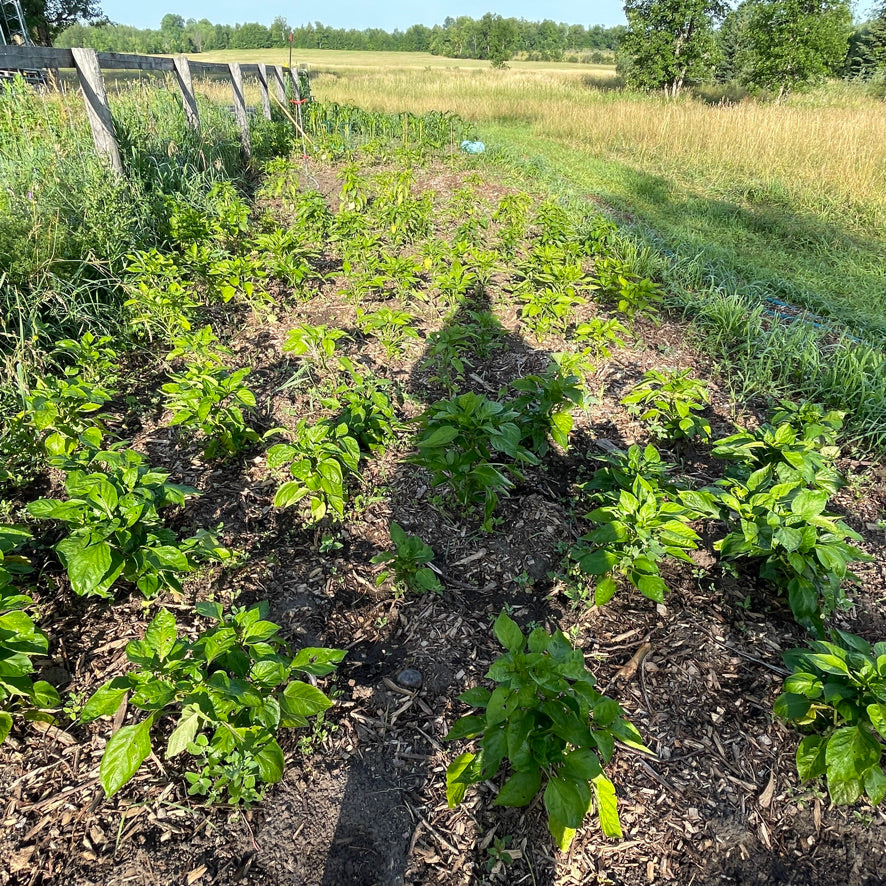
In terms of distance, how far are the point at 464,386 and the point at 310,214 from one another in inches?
107

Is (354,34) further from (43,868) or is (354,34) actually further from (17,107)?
(43,868)

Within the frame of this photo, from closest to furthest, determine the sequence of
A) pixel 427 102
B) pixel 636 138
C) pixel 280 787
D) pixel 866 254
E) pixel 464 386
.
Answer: pixel 280 787
pixel 464 386
pixel 866 254
pixel 636 138
pixel 427 102

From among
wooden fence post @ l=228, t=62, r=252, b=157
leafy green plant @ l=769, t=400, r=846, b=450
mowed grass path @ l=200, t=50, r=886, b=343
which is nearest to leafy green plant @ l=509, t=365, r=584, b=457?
leafy green plant @ l=769, t=400, r=846, b=450

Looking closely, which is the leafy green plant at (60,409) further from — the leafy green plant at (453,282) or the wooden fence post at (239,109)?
the wooden fence post at (239,109)

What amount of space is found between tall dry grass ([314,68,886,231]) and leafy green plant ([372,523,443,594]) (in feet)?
26.8

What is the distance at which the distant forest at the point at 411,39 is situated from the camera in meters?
54.4

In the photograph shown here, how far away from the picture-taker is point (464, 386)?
3.52 metres

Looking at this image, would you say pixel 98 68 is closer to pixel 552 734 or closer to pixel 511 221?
pixel 511 221

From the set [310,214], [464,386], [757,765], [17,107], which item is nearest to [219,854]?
[757,765]

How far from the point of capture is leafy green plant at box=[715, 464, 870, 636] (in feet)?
5.97

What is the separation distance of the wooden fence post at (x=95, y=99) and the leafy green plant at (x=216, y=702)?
5154 mm

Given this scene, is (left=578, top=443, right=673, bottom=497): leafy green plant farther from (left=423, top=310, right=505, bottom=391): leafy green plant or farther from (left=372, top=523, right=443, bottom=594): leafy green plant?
(left=423, top=310, right=505, bottom=391): leafy green plant

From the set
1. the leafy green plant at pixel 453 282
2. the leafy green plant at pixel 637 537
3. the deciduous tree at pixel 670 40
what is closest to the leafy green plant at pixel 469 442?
the leafy green plant at pixel 637 537

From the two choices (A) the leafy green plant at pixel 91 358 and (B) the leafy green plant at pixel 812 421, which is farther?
(A) the leafy green plant at pixel 91 358
